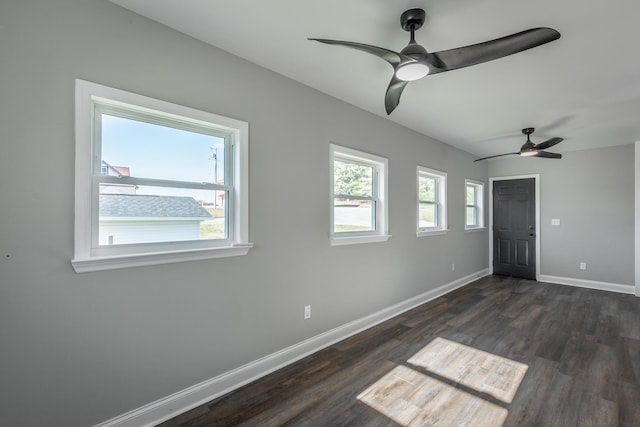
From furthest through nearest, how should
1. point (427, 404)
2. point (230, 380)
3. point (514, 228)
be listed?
point (514, 228), point (230, 380), point (427, 404)

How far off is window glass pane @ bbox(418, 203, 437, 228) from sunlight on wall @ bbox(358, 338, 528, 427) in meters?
2.05

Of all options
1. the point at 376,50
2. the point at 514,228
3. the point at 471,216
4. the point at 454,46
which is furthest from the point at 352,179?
the point at 514,228

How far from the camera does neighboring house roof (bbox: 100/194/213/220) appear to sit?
5.66ft

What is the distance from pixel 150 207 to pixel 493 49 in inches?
90.4

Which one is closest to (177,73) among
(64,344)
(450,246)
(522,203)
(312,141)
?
(312,141)

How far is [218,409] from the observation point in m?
1.93

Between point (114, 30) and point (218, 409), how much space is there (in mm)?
2510

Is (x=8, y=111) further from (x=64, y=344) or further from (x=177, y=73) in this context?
(x=64, y=344)

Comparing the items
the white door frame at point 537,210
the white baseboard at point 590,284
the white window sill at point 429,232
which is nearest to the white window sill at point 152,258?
the white window sill at point 429,232

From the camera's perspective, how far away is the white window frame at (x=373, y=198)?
2.95 m

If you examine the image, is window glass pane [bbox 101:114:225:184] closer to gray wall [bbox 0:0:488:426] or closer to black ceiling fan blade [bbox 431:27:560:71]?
gray wall [bbox 0:0:488:426]

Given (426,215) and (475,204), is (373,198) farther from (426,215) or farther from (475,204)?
(475,204)

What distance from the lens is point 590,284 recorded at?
16.7 ft

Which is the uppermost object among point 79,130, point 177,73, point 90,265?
point 177,73
